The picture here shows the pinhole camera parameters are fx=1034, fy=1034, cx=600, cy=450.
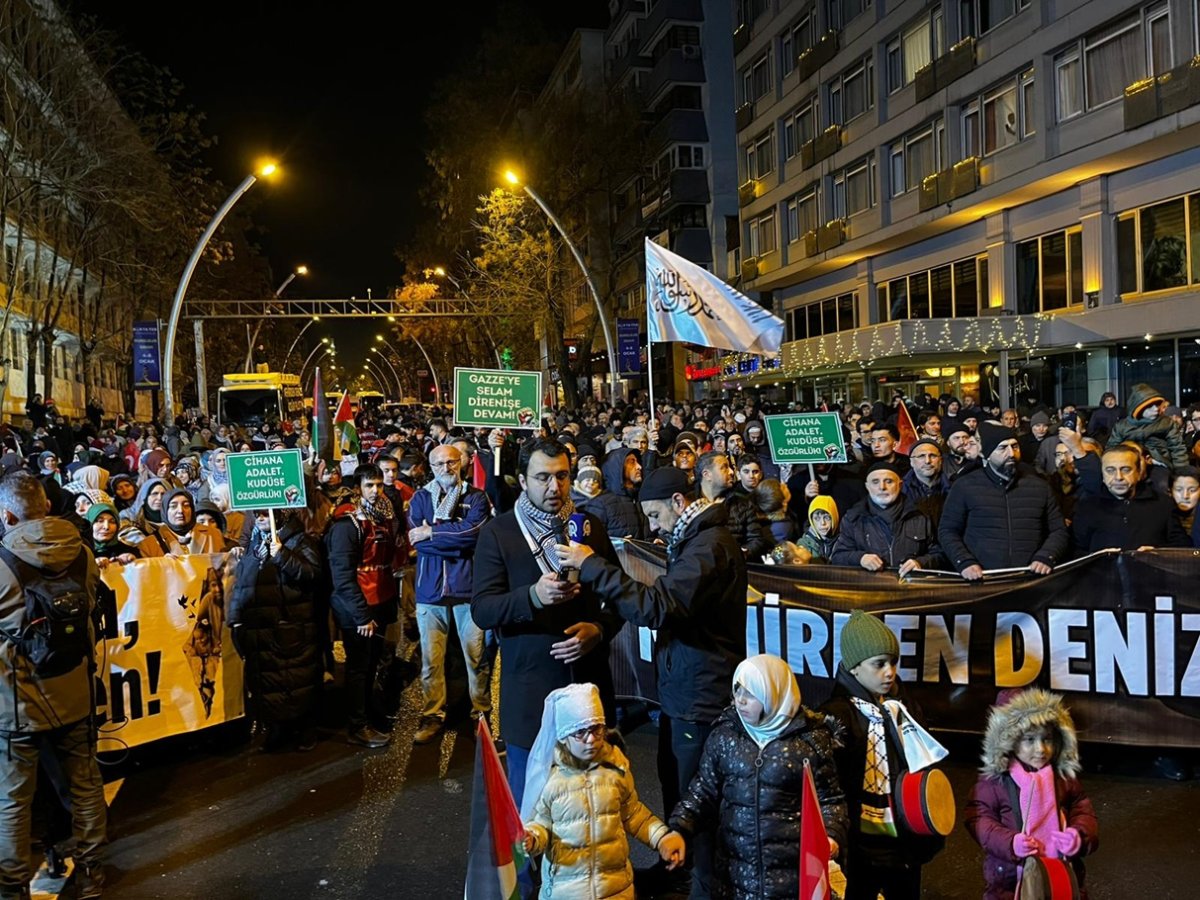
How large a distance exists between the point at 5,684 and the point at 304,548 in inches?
97.1

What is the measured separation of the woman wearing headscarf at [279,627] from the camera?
6766 mm

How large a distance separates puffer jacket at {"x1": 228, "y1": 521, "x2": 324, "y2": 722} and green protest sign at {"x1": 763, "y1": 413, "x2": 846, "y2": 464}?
13.5ft

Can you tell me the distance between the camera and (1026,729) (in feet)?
12.2

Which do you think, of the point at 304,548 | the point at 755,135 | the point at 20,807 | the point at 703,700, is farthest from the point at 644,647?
the point at 755,135

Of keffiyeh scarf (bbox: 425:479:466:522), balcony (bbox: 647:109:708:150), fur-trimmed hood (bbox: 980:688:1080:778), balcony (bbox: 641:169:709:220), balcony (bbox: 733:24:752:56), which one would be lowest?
fur-trimmed hood (bbox: 980:688:1080:778)

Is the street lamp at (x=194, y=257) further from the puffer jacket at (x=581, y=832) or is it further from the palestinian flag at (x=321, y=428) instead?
the puffer jacket at (x=581, y=832)

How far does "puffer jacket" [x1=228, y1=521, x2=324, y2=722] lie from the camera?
676 cm

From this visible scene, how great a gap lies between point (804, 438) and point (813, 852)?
6.17 m

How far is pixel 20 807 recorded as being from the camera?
461cm

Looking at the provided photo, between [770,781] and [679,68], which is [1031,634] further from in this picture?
[679,68]

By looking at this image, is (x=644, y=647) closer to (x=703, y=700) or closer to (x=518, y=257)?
(x=703, y=700)

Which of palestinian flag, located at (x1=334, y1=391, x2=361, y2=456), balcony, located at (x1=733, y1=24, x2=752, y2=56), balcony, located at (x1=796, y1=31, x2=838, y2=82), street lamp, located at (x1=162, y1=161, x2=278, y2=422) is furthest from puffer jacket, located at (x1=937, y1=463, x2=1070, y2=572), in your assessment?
balcony, located at (x1=733, y1=24, x2=752, y2=56)

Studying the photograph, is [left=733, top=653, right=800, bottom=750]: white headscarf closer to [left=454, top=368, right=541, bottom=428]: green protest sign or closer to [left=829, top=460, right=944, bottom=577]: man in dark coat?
[left=829, top=460, right=944, bottom=577]: man in dark coat

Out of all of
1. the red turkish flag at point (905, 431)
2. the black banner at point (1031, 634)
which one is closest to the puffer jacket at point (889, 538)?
the black banner at point (1031, 634)
